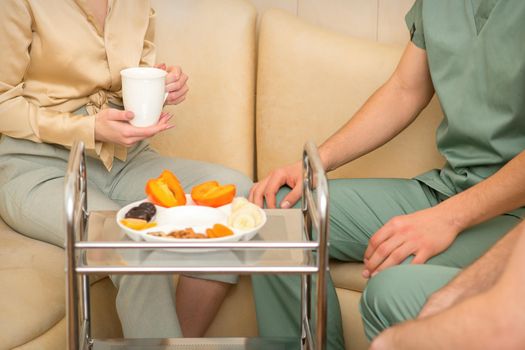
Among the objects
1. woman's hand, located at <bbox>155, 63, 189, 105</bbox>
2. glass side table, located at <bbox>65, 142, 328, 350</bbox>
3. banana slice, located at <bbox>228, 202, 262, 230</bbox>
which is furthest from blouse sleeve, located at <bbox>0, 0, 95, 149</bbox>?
banana slice, located at <bbox>228, 202, 262, 230</bbox>

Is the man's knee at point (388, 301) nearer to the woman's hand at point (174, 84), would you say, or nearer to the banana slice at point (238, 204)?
the banana slice at point (238, 204)

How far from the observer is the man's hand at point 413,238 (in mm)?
1620

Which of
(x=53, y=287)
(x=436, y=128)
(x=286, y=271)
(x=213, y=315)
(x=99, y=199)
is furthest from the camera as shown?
(x=436, y=128)

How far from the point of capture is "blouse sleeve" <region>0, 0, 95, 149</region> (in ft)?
5.86

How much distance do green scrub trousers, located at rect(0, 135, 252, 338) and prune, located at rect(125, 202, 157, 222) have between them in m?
0.29

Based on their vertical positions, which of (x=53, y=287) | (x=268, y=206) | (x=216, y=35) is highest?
(x=216, y=35)

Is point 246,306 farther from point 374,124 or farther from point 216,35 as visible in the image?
point 216,35

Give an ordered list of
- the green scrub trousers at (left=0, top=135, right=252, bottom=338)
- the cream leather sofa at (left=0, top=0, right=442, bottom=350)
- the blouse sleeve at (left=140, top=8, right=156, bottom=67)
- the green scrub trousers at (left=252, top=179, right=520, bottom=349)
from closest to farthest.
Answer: the green scrub trousers at (left=0, top=135, right=252, bottom=338) < the green scrub trousers at (left=252, top=179, right=520, bottom=349) < the blouse sleeve at (left=140, top=8, right=156, bottom=67) < the cream leather sofa at (left=0, top=0, right=442, bottom=350)

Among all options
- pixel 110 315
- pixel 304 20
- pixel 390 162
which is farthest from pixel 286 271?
pixel 304 20

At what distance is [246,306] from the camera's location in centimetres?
196

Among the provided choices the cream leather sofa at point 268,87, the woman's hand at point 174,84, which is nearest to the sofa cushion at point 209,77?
the cream leather sofa at point 268,87

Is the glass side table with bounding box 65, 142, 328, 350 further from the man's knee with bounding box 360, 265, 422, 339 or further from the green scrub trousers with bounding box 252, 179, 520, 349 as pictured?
the green scrub trousers with bounding box 252, 179, 520, 349

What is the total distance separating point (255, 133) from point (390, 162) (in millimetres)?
375

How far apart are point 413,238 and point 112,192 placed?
720 mm
